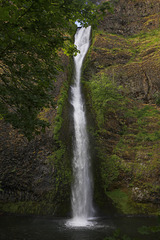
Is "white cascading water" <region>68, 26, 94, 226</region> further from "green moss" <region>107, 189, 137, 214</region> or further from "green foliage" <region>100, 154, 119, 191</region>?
"green moss" <region>107, 189, 137, 214</region>

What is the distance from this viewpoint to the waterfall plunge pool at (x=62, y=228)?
19.8 feet

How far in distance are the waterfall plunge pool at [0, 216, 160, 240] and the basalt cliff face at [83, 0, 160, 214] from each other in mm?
1656

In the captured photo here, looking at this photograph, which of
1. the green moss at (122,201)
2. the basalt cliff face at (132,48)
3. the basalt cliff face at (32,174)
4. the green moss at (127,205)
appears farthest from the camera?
the basalt cliff face at (132,48)

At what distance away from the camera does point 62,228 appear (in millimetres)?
6977

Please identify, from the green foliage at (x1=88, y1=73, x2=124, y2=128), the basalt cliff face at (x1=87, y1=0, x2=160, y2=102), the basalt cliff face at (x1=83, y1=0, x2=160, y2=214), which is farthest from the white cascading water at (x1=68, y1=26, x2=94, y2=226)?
the basalt cliff face at (x1=87, y1=0, x2=160, y2=102)

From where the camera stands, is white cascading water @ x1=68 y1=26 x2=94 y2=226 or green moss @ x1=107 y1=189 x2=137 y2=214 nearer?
white cascading water @ x1=68 y1=26 x2=94 y2=226

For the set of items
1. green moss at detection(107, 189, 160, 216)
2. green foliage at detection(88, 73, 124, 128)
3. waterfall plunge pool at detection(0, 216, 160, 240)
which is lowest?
waterfall plunge pool at detection(0, 216, 160, 240)

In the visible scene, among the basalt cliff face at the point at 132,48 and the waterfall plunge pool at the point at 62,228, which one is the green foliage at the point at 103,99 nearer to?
the basalt cliff face at the point at 132,48

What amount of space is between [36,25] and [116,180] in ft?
29.8

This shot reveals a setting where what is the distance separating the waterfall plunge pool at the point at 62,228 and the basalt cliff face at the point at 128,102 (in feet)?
5.43

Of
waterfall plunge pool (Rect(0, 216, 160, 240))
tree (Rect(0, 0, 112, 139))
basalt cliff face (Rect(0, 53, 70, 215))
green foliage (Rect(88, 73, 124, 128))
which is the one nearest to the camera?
tree (Rect(0, 0, 112, 139))

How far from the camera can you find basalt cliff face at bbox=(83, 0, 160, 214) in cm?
1013

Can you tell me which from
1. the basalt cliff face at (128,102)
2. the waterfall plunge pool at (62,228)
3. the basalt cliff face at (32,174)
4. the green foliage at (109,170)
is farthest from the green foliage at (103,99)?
the waterfall plunge pool at (62,228)

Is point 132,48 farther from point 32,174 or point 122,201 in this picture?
point 32,174
